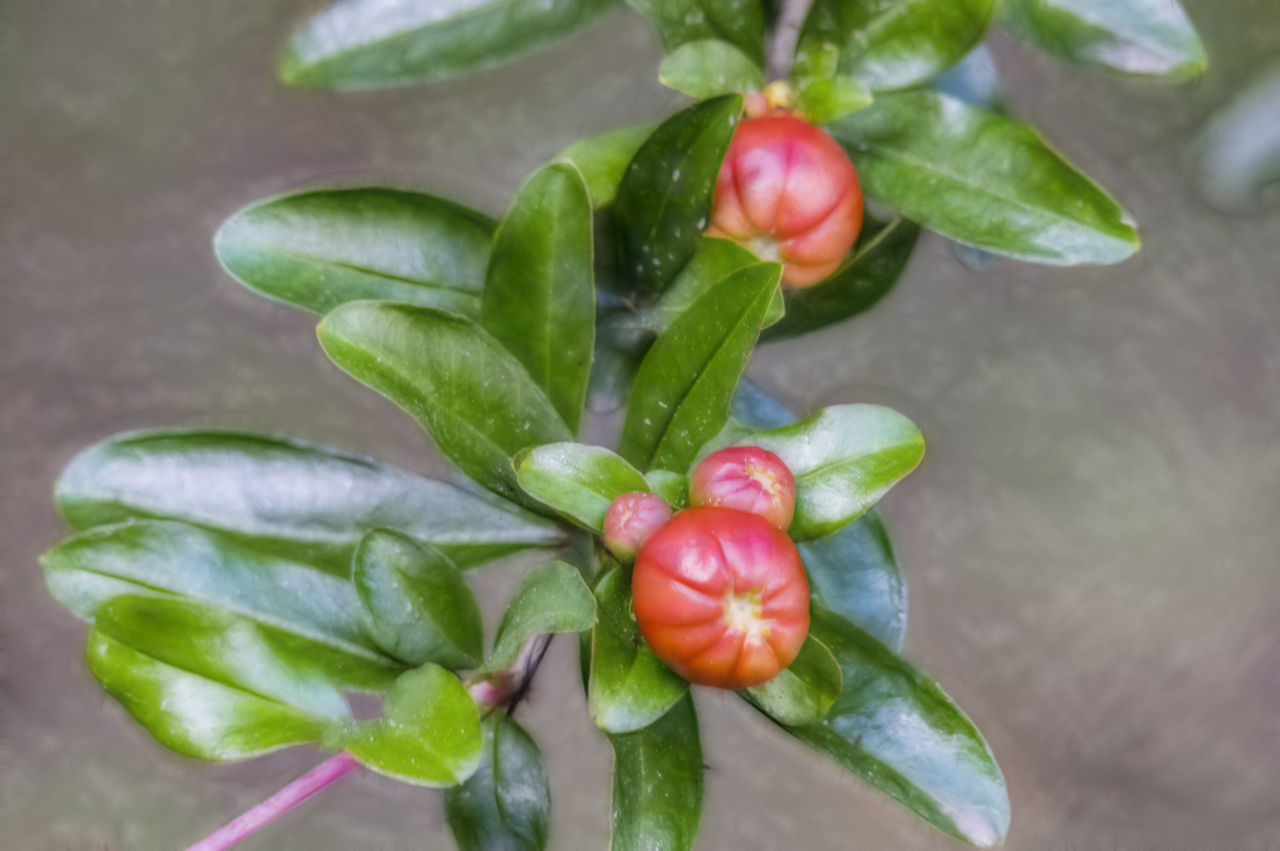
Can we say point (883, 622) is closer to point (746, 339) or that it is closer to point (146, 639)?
point (746, 339)

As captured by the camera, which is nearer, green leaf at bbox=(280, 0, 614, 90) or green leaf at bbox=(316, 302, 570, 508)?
green leaf at bbox=(316, 302, 570, 508)

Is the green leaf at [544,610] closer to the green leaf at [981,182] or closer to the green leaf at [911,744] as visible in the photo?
the green leaf at [911,744]

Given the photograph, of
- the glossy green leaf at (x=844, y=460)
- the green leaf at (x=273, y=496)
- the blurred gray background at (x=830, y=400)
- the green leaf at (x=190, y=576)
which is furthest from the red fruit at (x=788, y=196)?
the blurred gray background at (x=830, y=400)

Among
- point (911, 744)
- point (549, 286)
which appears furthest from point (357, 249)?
point (911, 744)

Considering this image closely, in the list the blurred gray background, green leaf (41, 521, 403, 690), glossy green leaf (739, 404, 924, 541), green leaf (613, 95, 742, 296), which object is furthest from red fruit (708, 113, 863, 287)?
the blurred gray background

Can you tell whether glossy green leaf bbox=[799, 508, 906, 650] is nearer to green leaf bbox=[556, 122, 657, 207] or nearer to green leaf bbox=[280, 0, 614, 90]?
green leaf bbox=[556, 122, 657, 207]
